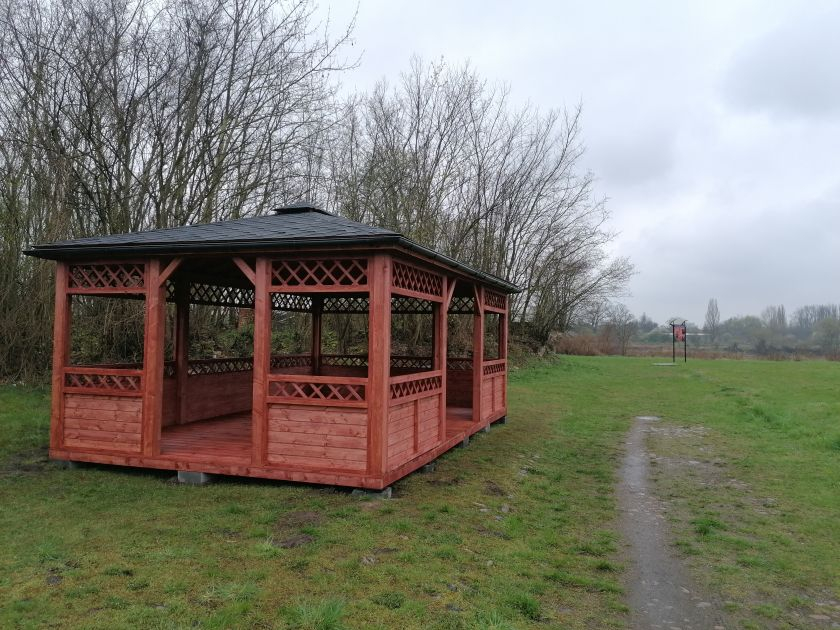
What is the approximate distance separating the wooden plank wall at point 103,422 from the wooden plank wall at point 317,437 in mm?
1675

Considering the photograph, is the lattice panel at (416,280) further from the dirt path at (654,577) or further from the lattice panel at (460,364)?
the lattice panel at (460,364)

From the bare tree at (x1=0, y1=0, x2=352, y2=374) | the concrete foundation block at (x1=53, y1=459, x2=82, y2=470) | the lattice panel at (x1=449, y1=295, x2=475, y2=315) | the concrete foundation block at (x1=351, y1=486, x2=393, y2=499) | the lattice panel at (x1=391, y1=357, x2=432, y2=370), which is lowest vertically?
the concrete foundation block at (x1=351, y1=486, x2=393, y2=499)

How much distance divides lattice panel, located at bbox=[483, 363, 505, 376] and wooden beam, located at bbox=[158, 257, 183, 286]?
5.25m

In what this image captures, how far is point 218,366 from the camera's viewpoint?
969 cm

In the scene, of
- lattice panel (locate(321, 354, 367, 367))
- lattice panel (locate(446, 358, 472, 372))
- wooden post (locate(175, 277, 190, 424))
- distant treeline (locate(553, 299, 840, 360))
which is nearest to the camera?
wooden post (locate(175, 277, 190, 424))

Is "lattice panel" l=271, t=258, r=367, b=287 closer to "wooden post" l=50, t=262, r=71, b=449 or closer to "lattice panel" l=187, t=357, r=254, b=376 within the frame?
"wooden post" l=50, t=262, r=71, b=449

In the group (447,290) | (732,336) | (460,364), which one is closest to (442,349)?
(447,290)

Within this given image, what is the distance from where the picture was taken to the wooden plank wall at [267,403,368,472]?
582 cm

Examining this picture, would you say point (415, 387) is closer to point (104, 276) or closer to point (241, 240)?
point (241, 240)

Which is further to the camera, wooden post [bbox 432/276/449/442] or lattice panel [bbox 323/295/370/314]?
lattice panel [bbox 323/295/370/314]

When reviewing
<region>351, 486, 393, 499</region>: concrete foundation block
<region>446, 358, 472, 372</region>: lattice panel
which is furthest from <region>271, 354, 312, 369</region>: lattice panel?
<region>351, 486, 393, 499</region>: concrete foundation block

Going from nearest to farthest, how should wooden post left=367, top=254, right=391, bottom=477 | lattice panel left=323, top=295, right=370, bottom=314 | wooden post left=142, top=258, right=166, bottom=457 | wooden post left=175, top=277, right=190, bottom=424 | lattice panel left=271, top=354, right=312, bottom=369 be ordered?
wooden post left=367, top=254, right=391, bottom=477 → wooden post left=142, top=258, right=166, bottom=457 → wooden post left=175, top=277, right=190, bottom=424 → lattice panel left=271, top=354, right=312, bottom=369 → lattice panel left=323, top=295, right=370, bottom=314

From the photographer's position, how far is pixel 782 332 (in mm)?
59281

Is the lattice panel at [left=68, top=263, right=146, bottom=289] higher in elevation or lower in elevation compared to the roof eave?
lower
